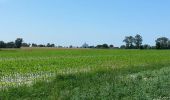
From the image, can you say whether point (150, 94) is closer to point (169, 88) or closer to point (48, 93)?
point (169, 88)

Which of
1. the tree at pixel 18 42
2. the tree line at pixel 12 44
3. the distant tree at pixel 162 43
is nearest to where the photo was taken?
the tree line at pixel 12 44

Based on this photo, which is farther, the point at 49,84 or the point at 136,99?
the point at 49,84

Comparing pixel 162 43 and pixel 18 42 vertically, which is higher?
pixel 18 42

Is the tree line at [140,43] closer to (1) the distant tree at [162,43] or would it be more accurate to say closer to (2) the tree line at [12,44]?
(1) the distant tree at [162,43]

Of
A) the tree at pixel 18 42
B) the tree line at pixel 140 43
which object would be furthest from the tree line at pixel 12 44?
the tree line at pixel 140 43

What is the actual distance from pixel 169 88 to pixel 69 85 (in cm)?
414

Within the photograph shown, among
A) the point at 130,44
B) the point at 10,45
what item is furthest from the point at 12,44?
the point at 130,44

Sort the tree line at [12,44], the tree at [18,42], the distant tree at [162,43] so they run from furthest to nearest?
the distant tree at [162,43] → the tree at [18,42] → the tree line at [12,44]

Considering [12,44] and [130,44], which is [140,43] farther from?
[12,44]

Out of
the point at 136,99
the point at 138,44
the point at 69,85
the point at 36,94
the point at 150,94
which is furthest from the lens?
the point at 138,44

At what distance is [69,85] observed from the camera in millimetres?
16781

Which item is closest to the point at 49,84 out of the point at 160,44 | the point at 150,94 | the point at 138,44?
the point at 150,94

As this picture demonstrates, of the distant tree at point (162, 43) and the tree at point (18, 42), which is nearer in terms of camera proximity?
the tree at point (18, 42)

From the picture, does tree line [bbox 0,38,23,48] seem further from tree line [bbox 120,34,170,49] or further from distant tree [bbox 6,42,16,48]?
tree line [bbox 120,34,170,49]
